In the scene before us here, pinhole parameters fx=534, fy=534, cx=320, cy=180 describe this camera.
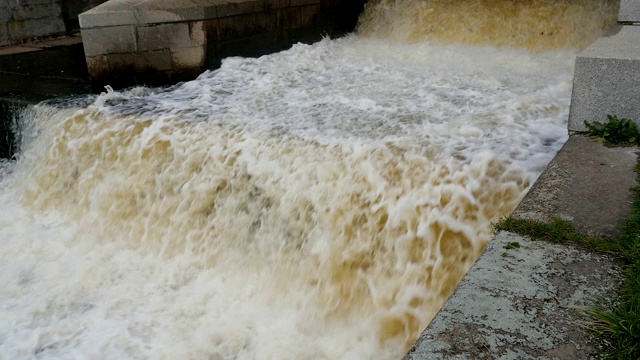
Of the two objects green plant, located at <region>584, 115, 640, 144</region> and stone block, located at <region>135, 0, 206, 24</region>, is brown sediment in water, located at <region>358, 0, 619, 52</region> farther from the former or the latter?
green plant, located at <region>584, 115, 640, 144</region>

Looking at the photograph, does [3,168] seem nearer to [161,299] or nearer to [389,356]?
[161,299]

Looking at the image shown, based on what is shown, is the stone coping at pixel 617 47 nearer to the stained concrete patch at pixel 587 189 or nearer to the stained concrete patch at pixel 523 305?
the stained concrete patch at pixel 587 189

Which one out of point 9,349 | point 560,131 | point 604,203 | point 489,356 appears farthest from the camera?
point 560,131

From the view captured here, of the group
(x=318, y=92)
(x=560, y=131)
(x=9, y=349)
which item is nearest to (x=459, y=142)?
(x=560, y=131)

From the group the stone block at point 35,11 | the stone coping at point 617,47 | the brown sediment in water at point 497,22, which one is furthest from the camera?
the stone block at point 35,11

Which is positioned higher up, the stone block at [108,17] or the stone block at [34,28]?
the stone block at [108,17]

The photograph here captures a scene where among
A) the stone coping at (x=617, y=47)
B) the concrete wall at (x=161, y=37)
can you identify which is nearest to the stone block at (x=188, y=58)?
the concrete wall at (x=161, y=37)

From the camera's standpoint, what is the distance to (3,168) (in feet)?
21.5

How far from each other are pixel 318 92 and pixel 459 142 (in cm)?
246

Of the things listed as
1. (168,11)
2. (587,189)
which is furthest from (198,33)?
(587,189)

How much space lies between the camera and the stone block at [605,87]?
12.4 feet

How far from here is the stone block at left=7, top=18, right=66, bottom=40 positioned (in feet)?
30.8

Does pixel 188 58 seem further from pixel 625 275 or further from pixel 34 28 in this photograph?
pixel 625 275

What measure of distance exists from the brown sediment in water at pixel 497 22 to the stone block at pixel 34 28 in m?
5.79
